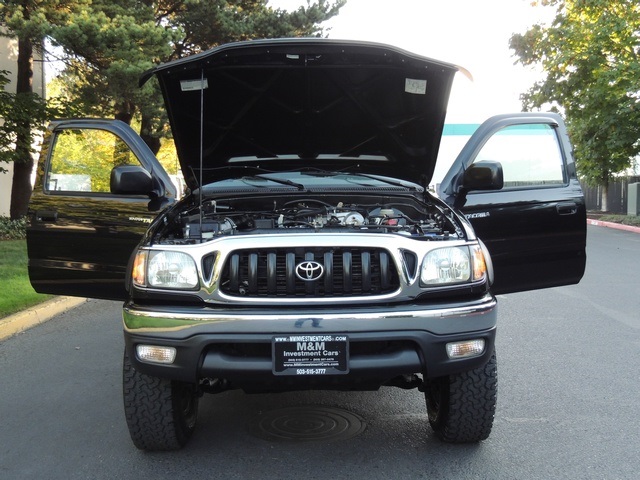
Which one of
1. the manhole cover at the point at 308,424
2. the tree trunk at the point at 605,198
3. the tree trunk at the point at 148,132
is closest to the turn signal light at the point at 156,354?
the manhole cover at the point at 308,424

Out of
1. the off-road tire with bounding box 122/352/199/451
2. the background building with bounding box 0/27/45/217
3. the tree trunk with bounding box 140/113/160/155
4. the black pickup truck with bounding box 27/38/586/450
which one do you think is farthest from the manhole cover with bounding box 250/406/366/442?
the background building with bounding box 0/27/45/217

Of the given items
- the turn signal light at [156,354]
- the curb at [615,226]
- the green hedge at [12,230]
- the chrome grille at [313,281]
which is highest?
the chrome grille at [313,281]

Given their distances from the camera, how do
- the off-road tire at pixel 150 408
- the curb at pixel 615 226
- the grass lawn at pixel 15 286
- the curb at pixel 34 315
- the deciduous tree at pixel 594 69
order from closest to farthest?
the off-road tire at pixel 150 408, the curb at pixel 34 315, the grass lawn at pixel 15 286, the deciduous tree at pixel 594 69, the curb at pixel 615 226

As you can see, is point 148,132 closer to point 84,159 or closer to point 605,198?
point 84,159

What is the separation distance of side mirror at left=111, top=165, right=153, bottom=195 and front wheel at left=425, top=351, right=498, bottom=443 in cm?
230

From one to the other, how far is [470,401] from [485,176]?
1.60 m

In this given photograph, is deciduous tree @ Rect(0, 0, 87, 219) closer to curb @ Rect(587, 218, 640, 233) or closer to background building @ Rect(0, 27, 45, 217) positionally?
background building @ Rect(0, 27, 45, 217)

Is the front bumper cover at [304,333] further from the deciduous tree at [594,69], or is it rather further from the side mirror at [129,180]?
the deciduous tree at [594,69]

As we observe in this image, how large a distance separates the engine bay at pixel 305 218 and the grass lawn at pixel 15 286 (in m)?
3.89

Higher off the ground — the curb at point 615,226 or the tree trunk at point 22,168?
the tree trunk at point 22,168

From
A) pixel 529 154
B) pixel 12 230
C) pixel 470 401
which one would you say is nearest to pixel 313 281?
pixel 470 401

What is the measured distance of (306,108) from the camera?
4.95m

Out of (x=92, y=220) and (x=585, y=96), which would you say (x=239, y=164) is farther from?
(x=585, y=96)

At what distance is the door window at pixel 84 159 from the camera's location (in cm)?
549
